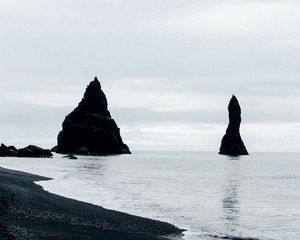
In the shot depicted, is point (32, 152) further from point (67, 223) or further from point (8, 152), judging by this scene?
point (67, 223)

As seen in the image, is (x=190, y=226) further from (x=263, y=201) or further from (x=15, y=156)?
(x=15, y=156)

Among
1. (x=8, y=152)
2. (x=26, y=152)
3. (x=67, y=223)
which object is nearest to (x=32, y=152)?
(x=26, y=152)

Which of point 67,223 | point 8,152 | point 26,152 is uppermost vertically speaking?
point 26,152

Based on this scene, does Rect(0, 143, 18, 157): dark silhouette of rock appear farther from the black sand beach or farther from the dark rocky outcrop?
the black sand beach

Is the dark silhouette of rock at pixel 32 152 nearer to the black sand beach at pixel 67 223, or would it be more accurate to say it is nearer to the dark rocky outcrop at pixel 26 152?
the dark rocky outcrop at pixel 26 152

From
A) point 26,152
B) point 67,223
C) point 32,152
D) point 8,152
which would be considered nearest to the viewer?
point 67,223

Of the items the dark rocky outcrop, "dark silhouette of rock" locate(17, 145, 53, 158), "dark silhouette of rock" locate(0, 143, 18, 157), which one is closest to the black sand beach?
"dark silhouette of rock" locate(17, 145, 53, 158)

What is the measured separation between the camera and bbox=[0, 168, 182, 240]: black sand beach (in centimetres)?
2164

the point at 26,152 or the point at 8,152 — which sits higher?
the point at 26,152

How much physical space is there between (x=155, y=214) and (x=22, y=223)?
43.2 ft

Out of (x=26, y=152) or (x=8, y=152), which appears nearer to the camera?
(x=26, y=152)

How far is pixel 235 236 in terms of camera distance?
1032 inches

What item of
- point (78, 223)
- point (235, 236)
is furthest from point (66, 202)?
point (235, 236)

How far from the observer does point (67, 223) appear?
25.8 m
